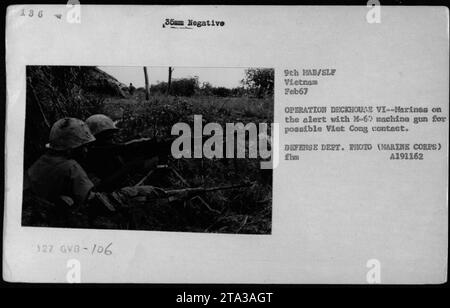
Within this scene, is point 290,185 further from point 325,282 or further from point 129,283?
point 129,283

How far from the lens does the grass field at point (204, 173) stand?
5.12 feet

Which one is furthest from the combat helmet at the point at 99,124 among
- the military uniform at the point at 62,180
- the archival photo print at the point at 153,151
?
the military uniform at the point at 62,180

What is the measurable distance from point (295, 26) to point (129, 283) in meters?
0.89

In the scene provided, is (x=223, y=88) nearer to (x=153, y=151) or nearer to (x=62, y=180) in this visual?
(x=153, y=151)

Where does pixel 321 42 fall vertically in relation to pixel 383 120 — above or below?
above

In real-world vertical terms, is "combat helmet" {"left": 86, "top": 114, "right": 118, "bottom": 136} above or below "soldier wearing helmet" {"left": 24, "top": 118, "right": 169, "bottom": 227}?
above

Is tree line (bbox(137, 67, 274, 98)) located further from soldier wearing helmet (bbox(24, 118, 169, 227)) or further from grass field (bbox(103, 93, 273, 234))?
soldier wearing helmet (bbox(24, 118, 169, 227))

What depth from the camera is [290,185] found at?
1563 mm

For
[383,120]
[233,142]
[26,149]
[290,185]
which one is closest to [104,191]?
[26,149]

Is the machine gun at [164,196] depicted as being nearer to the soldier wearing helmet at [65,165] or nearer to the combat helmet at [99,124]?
the soldier wearing helmet at [65,165]

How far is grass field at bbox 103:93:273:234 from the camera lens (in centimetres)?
156

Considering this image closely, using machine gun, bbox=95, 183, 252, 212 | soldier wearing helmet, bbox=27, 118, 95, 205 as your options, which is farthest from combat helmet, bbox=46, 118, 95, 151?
machine gun, bbox=95, 183, 252, 212

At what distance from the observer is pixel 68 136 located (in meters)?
1.56
